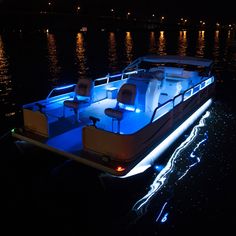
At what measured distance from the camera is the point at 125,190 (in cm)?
643

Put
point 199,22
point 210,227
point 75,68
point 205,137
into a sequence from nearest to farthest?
point 210,227 → point 205,137 → point 75,68 → point 199,22

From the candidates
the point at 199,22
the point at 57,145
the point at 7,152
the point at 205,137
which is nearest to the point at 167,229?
the point at 57,145

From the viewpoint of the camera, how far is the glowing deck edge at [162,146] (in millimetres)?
6070

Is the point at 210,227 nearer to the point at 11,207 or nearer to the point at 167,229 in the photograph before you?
the point at 167,229

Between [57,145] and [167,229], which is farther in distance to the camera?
[57,145]

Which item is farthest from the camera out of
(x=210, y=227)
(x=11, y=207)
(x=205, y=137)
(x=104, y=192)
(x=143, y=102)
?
(x=205, y=137)

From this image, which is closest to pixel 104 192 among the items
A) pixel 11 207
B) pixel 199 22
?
pixel 11 207

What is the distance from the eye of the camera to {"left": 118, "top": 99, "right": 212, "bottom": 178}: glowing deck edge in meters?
6.07

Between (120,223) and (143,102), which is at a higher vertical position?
(143,102)

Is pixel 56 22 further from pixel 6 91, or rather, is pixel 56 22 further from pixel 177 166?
pixel 177 166

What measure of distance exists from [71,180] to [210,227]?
3.39 meters

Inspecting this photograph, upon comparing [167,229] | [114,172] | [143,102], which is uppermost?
[143,102]

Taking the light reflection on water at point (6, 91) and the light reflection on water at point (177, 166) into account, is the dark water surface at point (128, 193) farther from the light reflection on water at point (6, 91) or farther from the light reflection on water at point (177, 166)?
the light reflection on water at point (6, 91)

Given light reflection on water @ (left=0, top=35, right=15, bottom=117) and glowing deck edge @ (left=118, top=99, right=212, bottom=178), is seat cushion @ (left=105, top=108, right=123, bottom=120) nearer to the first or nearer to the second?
glowing deck edge @ (left=118, top=99, right=212, bottom=178)
